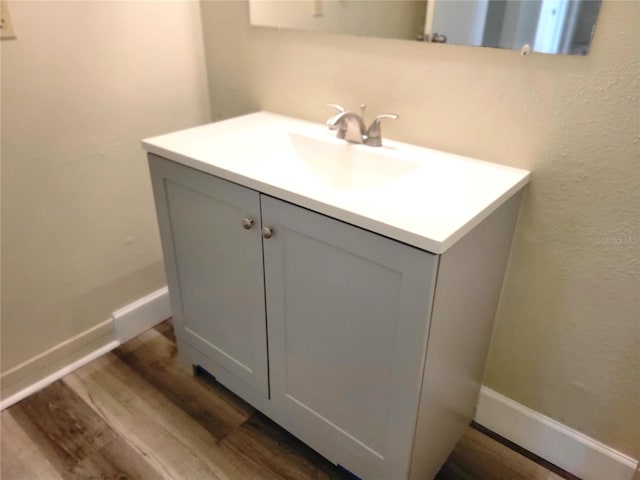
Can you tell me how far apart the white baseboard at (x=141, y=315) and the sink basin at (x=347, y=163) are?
93 cm

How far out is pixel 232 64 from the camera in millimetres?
1729

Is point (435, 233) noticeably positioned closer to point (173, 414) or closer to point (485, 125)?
point (485, 125)

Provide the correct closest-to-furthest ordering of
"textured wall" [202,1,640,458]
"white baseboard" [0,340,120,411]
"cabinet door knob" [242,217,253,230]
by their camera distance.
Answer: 1. "textured wall" [202,1,640,458]
2. "cabinet door knob" [242,217,253,230]
3. "white baseboard" [0,340,120,411]

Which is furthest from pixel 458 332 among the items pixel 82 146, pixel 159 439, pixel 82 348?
pixel 82 348

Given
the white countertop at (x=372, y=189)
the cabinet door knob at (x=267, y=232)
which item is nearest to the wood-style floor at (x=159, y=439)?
the cabinet door knob at (x=267, y=232)

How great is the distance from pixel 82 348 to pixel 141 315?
9.4 inches

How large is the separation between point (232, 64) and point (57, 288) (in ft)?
3.17

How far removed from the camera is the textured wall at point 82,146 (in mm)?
1402

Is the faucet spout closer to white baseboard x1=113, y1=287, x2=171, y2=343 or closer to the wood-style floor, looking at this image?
the wood-style floor

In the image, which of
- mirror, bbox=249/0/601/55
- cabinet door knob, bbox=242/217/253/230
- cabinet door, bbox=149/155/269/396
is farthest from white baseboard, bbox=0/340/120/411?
mirror, bbox=249/0/601/55

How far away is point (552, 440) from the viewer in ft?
4.69

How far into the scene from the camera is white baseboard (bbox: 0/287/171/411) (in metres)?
1.65

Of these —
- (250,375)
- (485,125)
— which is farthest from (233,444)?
(485,125)

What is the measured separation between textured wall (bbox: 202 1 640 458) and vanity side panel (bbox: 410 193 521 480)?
0.28 feet
